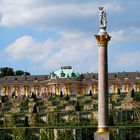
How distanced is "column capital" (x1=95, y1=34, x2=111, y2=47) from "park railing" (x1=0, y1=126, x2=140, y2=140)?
1236 cm

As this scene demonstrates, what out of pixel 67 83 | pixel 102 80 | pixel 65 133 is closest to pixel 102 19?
pixel 102 80

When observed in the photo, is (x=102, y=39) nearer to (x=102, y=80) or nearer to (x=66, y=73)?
(x=102, y=80)

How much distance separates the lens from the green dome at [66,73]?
439 feet

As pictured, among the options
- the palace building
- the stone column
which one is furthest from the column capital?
the palace building

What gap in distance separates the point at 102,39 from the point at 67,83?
4171 inches

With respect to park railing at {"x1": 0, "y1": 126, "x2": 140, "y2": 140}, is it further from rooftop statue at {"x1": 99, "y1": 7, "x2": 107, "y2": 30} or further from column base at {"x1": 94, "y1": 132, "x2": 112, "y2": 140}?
rooftop statue at {"x1": 99, "y1": 7, "x2": 107, "y2": 30}

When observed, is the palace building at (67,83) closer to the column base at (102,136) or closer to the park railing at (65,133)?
the park railing at (65,133)

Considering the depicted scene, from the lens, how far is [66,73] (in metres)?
136

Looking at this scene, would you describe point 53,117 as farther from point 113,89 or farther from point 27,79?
point 27,79

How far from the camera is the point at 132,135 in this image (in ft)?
131

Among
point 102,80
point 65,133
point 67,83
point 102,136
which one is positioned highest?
point 67,83

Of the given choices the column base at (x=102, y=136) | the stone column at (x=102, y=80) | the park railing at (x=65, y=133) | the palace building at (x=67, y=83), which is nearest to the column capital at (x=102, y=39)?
the stone column at (x=102, y=80)

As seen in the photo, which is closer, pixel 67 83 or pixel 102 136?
pixel 102 136

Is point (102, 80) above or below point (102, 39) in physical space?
below
